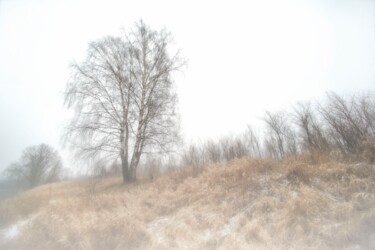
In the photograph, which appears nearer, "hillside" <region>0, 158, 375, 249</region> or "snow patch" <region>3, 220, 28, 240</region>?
"hillside" <region>0, 158, 375, 249</region>

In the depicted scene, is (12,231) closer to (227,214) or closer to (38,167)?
(227,214)

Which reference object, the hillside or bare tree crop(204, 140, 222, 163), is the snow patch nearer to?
the hillside

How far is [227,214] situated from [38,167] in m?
14.3

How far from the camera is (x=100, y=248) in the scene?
486 centimetres

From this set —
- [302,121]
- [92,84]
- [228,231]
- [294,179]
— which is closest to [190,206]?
[228,231]

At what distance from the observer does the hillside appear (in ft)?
12.3

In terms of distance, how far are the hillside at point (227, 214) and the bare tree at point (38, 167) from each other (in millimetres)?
5717

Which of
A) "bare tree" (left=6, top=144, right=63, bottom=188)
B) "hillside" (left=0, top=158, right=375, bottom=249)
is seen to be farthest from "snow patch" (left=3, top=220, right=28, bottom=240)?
"bare tree" (left=6, top=144, right=63, bottom=188)

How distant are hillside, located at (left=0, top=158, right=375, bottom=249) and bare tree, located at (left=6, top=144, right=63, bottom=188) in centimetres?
572

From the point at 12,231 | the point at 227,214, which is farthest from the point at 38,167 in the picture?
the point at 227,214

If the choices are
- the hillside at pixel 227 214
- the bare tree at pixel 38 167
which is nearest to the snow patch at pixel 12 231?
the hillside at pixel 227 214

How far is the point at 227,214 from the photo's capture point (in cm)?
495

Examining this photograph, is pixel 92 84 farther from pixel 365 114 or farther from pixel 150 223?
pixel 365 114

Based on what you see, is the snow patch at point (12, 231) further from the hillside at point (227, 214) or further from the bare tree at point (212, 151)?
the bare tree at point (212, 151)
